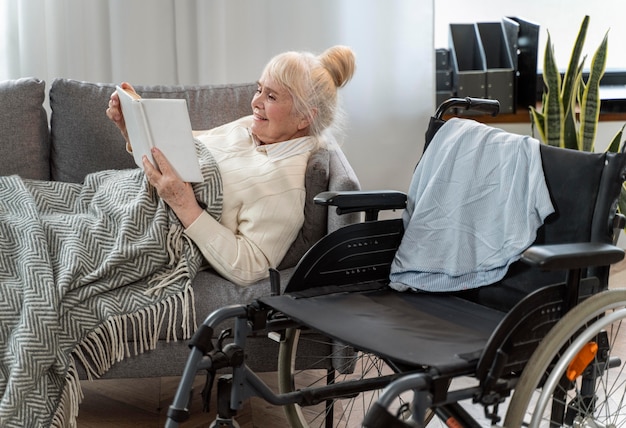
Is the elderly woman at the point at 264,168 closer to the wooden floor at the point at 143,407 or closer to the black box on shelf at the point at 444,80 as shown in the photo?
the wooden floor at the point at 143,407

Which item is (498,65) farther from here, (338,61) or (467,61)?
(338,61)

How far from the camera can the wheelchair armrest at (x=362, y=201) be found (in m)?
2.02

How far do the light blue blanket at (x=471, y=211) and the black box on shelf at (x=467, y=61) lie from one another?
1.27 meters

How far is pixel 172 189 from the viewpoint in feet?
7.25

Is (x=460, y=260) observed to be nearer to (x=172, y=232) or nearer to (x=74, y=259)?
(x=172, y=232)

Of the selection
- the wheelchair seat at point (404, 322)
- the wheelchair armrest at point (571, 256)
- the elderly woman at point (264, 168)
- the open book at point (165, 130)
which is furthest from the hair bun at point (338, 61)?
the wheelchair armrest at point (571, 256)

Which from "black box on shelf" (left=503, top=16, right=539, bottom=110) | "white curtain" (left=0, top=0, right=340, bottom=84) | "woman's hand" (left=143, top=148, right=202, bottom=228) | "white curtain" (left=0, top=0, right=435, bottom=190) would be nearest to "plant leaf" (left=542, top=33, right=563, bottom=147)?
"black box on shelf" (left=503, top=16, right=539, bottom=110)

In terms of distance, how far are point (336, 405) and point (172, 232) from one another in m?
0.65

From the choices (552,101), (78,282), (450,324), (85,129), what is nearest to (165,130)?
(78,282)

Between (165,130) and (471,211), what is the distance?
71cm

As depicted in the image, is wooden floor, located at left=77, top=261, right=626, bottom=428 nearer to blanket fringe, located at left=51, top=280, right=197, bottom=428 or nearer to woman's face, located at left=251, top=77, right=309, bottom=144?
blanket fringe, located at left=51, top=280, right=197, bottom=428

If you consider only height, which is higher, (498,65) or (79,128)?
(498,65)

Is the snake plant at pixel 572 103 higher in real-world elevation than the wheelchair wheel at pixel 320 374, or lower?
higher

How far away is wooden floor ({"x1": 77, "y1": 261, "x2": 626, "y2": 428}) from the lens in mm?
2369
